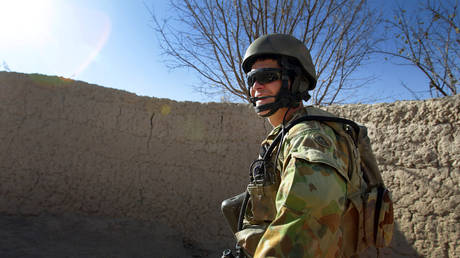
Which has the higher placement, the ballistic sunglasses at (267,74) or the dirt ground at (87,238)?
the ballistic sunglasses at (267,74)

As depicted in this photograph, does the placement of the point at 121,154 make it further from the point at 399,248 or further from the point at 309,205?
the point at 309,205

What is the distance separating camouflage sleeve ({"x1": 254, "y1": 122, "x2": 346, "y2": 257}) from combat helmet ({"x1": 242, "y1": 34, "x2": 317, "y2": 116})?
0.43 meters

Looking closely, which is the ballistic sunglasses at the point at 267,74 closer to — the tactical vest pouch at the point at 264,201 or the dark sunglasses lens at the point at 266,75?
the dark sunglasses lens at the point at 266,75

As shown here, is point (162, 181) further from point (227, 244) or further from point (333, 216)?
point (333, 216)

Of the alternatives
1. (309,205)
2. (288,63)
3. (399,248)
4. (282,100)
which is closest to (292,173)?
(309,205)

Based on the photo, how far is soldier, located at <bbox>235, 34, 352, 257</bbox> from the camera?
85 centimetres

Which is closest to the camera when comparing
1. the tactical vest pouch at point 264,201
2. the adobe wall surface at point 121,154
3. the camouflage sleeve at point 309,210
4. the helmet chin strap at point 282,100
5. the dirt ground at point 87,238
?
the camouflage sleeve at point 309,210

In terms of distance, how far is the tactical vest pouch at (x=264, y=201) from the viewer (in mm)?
1161

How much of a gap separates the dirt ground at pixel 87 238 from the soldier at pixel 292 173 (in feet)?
7.46

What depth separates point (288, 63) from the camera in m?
1.37

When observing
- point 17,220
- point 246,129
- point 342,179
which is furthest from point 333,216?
point 17,220

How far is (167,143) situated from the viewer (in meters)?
3.70

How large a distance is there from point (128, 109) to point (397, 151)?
287 centimetres

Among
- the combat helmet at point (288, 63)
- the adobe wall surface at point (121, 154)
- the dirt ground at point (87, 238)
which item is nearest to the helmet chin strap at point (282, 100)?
the combat helmet at point (288, 63)
